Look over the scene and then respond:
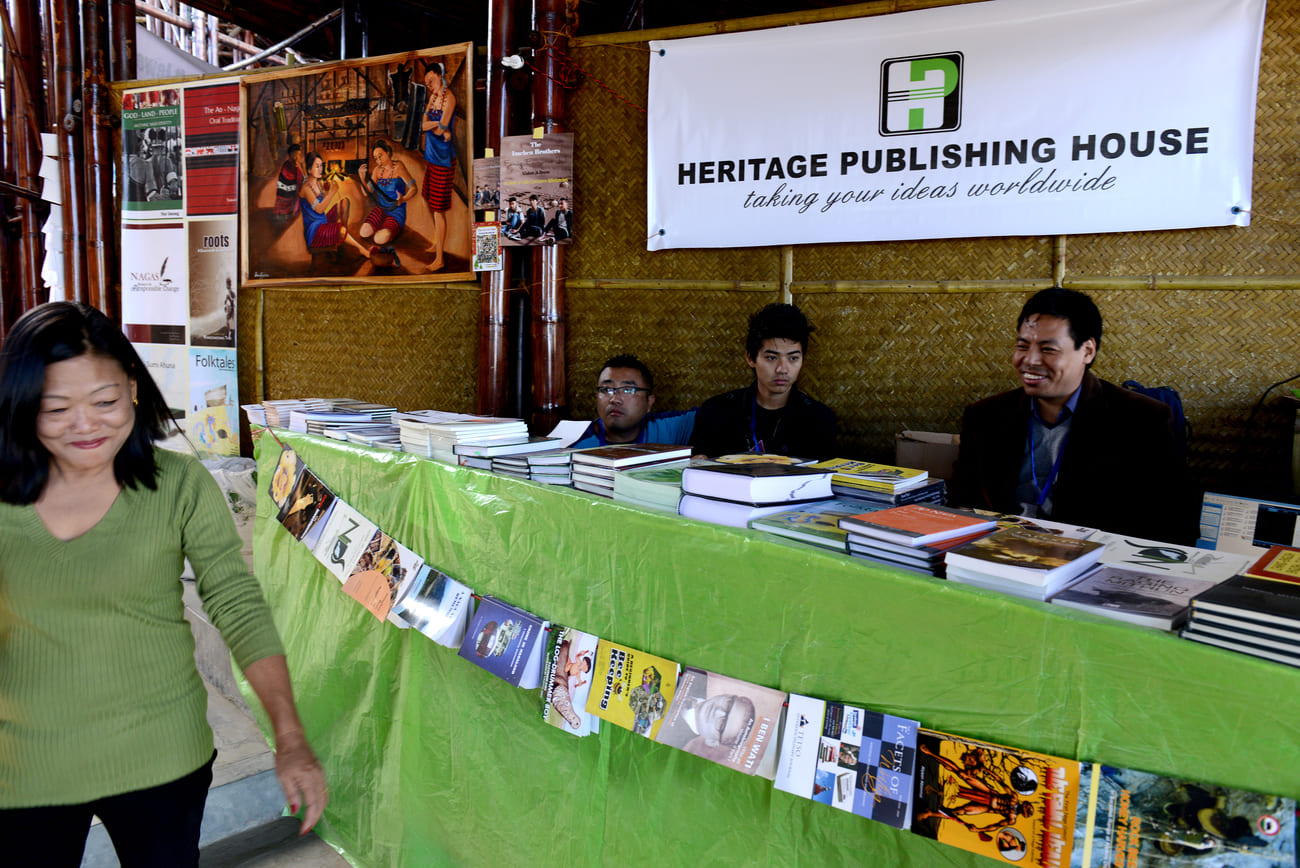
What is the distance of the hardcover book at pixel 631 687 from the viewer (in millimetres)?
1365

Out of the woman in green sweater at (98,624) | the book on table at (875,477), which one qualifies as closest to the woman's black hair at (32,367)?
the woman in green sweater at (98,624)

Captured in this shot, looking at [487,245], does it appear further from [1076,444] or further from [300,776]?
[300,776]

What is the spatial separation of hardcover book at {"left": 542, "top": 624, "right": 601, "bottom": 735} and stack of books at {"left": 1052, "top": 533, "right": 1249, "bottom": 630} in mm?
861

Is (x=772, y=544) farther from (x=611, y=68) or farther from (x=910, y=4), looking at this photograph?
(x=611, y=68)

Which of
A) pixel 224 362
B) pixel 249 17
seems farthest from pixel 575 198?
pixel 249 17

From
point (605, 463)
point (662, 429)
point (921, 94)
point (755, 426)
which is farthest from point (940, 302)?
point (605, 463)

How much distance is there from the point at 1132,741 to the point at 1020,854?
0.64ft

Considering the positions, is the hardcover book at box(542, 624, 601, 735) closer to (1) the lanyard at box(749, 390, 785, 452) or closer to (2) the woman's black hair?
(2) the woman's black hair

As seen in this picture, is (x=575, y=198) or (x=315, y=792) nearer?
(x=315, y=792)

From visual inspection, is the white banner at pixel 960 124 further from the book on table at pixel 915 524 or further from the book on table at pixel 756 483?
the book on table at pixel 915 524

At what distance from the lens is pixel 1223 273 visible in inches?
96.3

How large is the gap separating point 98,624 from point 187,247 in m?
3.78

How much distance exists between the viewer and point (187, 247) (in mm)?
4344

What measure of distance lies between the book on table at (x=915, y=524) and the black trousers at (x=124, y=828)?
1.22 m
